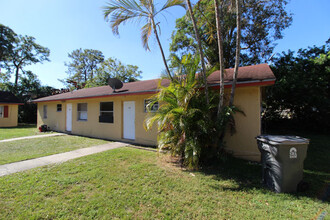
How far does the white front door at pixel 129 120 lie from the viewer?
8.68m

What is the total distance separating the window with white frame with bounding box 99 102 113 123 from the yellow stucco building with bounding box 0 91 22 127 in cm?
1516

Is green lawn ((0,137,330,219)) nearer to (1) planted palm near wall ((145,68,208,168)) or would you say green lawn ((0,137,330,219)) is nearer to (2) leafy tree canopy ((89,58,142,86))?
(1) planted palm near wall ((145,68,208,168))

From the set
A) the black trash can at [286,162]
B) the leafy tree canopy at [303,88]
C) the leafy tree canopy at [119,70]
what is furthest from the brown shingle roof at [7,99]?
the leafy tree canopy at [303,88]

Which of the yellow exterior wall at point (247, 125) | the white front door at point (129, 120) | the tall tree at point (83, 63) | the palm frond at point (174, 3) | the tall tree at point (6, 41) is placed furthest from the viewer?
the tall tree at point (83, 63)

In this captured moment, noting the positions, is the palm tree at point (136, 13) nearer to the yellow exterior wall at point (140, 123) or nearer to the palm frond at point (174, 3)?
the palm frond at point (174, 3)

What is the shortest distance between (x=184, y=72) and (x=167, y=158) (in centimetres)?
304

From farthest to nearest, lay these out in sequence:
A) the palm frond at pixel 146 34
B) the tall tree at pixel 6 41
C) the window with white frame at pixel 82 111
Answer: the tall tree at pixel 6 41
the window with white frame at pixel 82 111
the palm frond at pixel 146 34

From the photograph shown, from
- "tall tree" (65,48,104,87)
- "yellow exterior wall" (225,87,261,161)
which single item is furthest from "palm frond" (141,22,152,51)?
"tall tree" (65,48,104,87)

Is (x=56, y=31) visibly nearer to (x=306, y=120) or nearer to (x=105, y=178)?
(x=105, y=178)

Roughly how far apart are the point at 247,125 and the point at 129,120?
18.6ft

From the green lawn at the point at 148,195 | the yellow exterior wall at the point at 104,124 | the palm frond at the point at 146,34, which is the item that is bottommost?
the green lawn at the point at 148,195

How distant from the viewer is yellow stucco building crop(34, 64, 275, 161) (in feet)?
18.4

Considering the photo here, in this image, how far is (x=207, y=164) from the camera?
17.0 feet

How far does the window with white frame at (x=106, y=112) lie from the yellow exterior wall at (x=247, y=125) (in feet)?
22.0
